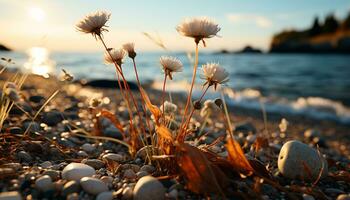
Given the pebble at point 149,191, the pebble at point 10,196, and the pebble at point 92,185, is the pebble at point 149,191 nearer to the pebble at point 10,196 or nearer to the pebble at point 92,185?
the pebble at point 92,185

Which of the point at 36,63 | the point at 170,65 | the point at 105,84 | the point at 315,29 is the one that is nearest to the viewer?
the point at 170,65

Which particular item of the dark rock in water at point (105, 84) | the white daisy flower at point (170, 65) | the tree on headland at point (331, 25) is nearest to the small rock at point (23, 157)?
the white daisy flower at point (170, 65)

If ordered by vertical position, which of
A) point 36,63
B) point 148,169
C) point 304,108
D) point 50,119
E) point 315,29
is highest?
point 315,29

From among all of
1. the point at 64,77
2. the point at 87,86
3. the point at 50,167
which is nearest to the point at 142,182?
the point at 50,167

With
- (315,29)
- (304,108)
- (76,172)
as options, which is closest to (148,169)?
(76,172)

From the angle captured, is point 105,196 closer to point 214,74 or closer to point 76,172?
point 76,172
